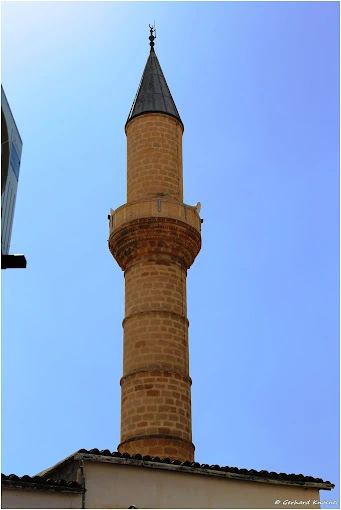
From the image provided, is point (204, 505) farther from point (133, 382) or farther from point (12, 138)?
point (12, 138)

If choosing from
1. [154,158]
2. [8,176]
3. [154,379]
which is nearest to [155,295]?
[154,379]

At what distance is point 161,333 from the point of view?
45.9ft

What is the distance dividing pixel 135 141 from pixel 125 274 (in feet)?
8.81

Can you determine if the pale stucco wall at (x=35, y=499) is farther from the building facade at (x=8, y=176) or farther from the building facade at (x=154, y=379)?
the building facade at (x=8, y=176)

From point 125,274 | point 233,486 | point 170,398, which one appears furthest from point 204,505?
point 125,274

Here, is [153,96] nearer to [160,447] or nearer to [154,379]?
[154,379]

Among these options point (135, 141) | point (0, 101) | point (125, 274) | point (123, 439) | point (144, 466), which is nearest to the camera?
point (0, 101)

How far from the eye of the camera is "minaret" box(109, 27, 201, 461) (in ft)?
43.7

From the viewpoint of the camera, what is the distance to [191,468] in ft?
35.5

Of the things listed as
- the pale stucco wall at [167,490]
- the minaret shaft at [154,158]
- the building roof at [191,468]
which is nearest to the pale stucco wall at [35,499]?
the pale stucco wall at [167,490]

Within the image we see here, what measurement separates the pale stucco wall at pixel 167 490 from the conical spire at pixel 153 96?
7695mm

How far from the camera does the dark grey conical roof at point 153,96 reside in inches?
640

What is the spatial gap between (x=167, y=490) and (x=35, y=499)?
6.02ft

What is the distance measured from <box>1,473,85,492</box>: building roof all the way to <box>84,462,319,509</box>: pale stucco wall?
1.13ft
